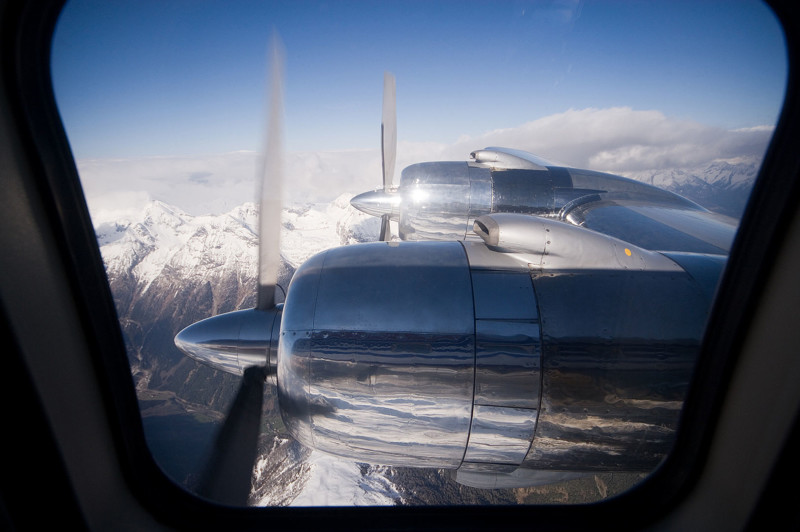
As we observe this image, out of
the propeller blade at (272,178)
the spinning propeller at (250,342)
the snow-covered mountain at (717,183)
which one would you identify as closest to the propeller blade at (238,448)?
the spinning propeller at (250,342)

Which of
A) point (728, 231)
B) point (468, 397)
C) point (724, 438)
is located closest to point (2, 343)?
point (468, 397)

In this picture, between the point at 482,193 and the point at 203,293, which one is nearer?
the point at 203,293

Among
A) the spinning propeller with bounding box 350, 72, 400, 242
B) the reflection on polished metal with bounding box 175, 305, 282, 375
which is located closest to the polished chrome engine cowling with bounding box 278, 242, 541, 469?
the reflection on polished metal with bounding box 175, 305, 282, 375

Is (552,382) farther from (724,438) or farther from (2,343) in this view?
(2,343)

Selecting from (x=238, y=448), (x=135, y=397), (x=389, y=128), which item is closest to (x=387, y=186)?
(x=389, y=128)

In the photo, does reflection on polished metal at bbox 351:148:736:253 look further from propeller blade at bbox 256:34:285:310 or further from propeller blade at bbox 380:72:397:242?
propeller blade at bbox 256:34:285:310

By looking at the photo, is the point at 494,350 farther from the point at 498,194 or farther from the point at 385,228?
the point at 385,228

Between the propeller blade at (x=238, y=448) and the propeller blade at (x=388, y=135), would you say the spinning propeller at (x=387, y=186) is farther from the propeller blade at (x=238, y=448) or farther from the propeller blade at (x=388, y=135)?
the propeller blade at (x=238, y=448)
